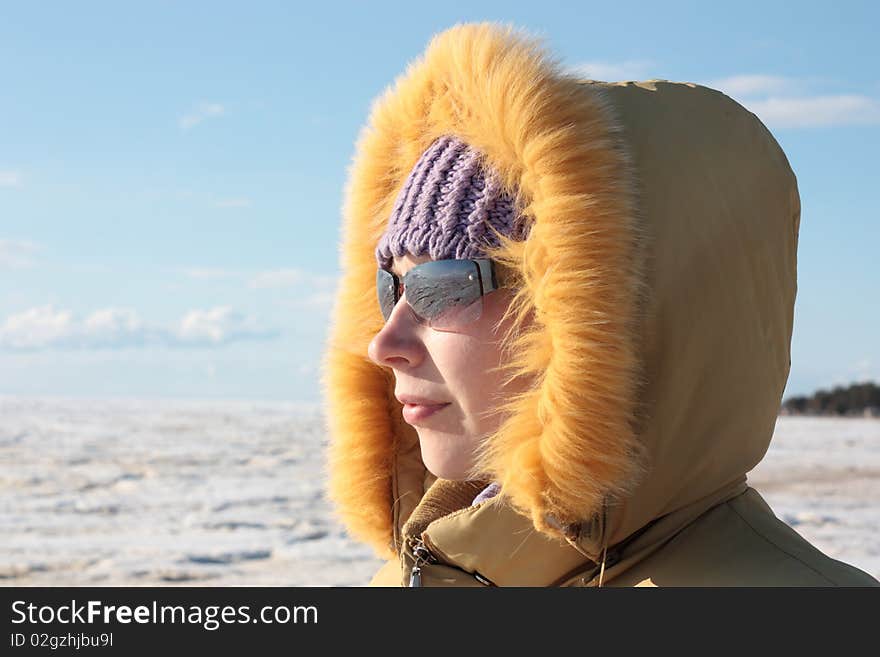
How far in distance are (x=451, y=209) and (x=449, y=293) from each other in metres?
0.16

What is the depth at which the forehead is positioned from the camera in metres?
1.74

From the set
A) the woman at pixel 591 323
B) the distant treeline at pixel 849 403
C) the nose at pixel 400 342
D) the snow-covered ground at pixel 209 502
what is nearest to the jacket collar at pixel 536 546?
the woman at pixel 591 323

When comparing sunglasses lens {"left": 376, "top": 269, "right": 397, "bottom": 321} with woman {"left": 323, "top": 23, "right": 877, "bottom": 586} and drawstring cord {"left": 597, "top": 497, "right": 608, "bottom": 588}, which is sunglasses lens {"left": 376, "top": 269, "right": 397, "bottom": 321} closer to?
woman {"left": 323, "top": 23, "right": 877, "bottom": 586}

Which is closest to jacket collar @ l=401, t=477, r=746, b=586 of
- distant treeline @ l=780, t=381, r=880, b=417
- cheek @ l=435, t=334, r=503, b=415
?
cheek @ l=435, t=334, r=503, b=415

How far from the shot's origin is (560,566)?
167 cm

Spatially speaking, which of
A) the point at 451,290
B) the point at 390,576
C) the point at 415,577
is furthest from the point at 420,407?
the point at 390,576

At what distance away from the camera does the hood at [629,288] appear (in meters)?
1.54

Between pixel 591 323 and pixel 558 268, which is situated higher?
pixel 558 268

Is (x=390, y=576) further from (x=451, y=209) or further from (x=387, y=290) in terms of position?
(x=451, y=209)

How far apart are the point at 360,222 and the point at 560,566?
955mm

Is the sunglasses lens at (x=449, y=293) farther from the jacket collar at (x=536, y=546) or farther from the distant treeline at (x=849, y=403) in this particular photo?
the distant treeline at (x=849, y=403)

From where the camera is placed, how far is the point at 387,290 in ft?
6.02

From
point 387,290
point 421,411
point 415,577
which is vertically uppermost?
point 387,290
